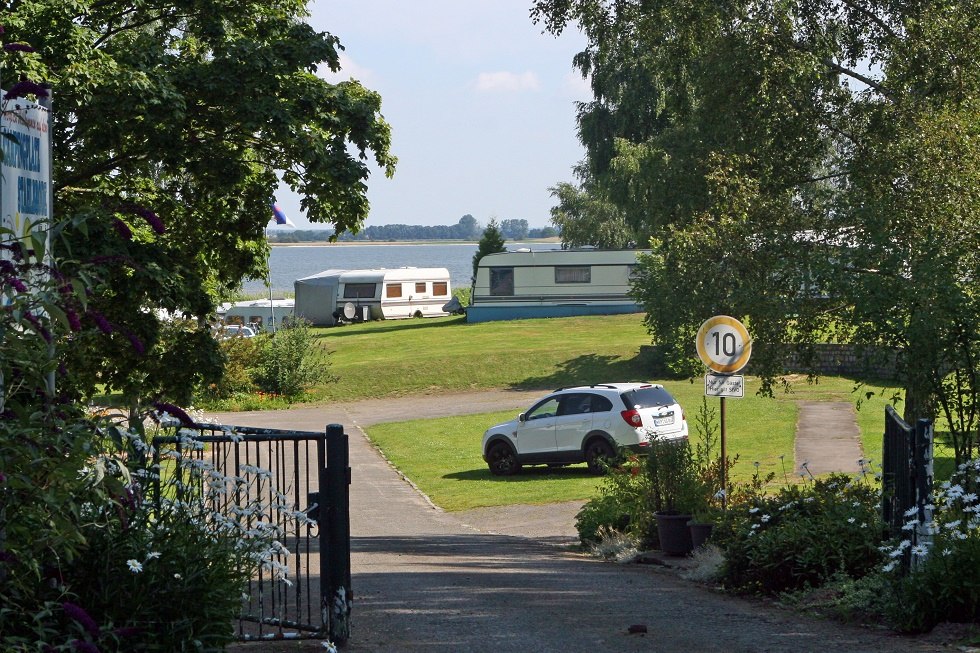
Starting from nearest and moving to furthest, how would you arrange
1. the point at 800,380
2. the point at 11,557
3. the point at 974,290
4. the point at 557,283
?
the point at 11,557 < the point at 974,290 < the point at 800,380 < the point at 557,283

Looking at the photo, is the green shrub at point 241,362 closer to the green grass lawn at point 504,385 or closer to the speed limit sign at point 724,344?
the green grass lawn at point 504,385

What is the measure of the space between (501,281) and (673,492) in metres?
40.7

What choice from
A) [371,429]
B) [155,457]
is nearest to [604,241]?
[371,429]

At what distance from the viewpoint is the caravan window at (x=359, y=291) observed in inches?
2311

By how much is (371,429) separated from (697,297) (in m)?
18.0

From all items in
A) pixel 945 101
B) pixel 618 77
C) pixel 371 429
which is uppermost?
pixel 618 77

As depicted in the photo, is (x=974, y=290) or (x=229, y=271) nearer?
(x=974, y=290)

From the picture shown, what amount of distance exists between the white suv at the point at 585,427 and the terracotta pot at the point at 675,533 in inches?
354

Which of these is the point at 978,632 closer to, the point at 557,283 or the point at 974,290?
the point at 974,290

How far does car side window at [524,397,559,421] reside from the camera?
76.0 feet

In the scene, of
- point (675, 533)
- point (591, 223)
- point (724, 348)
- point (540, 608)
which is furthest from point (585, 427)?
point (591, 223)

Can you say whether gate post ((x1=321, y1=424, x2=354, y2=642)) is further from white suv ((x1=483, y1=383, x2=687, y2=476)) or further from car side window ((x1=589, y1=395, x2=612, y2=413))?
car side window ((x1=589, y1=395, x2=612, y2=413))

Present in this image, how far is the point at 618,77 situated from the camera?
53.1 metres

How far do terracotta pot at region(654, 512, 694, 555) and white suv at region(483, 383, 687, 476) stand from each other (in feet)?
29.5
